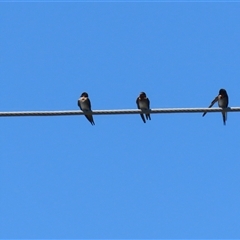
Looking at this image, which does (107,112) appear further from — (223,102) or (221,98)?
(223,102)

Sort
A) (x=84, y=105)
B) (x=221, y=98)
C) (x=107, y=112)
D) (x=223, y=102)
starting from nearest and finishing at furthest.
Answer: (x=107, y=112) → (x=221, y=98) → (x=223, y=102) → (x=84, y=105)

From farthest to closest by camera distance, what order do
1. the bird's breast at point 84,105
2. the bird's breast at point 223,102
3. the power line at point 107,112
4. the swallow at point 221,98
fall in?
the bird's breast at point 84,105
the bird's breast at point 223,102
the swallow at point 221,98
the power line at point 107,112

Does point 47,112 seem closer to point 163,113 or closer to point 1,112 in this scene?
point 1,112

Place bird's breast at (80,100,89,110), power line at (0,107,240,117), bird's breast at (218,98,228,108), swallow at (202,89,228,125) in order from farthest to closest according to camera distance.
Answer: bird's breast at (80,100,89,110) → bird's breast at (218,98,228,108) → swallow at (202,89,228,125) → power line at (0,107,240,117)

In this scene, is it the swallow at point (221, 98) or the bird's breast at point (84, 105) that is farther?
the bird's breast at point (84, 105)

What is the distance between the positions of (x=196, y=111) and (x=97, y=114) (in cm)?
126

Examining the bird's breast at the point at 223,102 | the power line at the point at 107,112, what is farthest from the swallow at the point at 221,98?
the power line at the point at 107,112

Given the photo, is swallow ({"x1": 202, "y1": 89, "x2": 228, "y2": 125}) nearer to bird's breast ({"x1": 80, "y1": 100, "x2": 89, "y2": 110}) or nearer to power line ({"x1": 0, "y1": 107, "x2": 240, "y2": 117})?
bird's breast ({"x1": 80, "y1": 100, "x2": 89, "y2": 110})

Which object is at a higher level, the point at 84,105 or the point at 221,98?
the point at 84,105

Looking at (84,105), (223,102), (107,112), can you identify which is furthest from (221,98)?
(107,112)

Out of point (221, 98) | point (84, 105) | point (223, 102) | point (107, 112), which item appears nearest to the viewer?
point (107, 112)

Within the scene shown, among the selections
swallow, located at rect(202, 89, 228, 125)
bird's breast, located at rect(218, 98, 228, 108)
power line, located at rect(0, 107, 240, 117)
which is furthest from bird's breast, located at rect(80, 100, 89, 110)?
power line, located at rect(0, 107, 240, 117)

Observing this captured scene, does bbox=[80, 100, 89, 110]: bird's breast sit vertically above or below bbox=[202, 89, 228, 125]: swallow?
above

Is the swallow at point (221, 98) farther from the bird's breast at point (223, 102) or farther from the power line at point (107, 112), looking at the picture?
the power line at point (107, 112)
